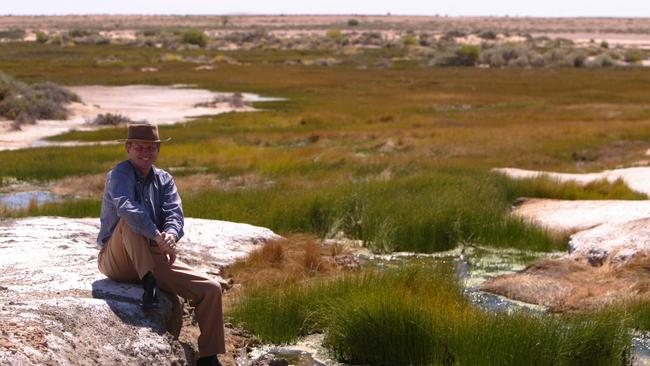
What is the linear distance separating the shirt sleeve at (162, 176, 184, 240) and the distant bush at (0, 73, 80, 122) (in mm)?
27509

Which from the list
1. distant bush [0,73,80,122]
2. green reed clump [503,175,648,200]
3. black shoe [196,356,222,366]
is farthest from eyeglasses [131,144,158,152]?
distant bush [0,73,80,122]

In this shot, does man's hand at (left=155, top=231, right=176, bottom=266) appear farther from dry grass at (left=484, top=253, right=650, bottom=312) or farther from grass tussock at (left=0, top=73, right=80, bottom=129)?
grass tussock at (left=0, top=73, right=80, bottom=129)

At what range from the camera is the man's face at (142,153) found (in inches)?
305

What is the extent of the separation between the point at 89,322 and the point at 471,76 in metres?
56.7

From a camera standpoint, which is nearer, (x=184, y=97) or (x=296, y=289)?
(x=296, y=289)

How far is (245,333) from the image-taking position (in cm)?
993

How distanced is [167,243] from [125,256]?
0.53 m

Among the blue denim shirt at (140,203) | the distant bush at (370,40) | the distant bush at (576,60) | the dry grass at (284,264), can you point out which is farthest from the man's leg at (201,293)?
the distant bush at (370,40)

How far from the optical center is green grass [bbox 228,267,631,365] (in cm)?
871

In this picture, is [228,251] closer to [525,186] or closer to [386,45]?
[525,186]

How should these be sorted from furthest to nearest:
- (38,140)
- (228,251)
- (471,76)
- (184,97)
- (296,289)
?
(471,76), (184,97), (38,140), (228,251), (296,289)

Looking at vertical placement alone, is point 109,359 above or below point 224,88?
above

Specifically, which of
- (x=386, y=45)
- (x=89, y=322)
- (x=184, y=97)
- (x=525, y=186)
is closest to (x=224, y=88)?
(x=184, y=97)

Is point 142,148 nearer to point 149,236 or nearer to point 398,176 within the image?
point 149,236
